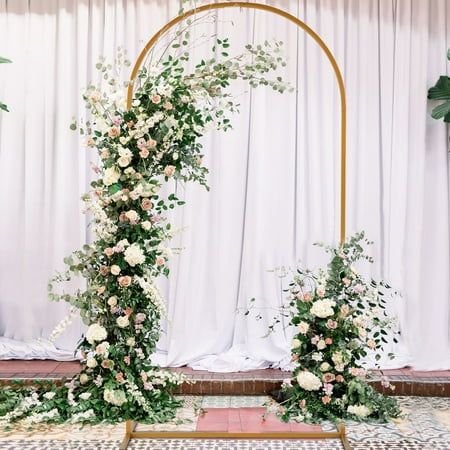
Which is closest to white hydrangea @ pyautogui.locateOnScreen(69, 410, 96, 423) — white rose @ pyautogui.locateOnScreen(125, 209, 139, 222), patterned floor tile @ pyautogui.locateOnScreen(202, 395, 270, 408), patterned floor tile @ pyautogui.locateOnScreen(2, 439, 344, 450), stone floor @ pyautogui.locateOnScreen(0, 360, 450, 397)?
patterned floor tile @ pyautogui.locateOnScreen(2, 439, 344, 450)

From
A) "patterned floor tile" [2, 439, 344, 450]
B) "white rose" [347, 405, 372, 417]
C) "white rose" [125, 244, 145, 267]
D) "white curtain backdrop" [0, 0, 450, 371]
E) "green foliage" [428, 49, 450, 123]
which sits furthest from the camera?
"white curtain backdrop" [0, 0, 450, 371]

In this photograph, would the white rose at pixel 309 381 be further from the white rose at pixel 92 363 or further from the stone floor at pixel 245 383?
the white rose at pixel 92 363

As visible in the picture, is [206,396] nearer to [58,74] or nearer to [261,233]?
[261,233]

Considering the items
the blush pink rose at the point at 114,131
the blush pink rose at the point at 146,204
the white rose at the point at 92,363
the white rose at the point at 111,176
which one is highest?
the blush pink rose at the point at 114,131

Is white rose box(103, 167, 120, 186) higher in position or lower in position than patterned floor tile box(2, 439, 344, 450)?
higher

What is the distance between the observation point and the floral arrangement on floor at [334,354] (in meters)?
3.80

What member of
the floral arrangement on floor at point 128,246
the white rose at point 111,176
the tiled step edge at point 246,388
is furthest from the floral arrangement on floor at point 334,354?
the white rose at point 111,176

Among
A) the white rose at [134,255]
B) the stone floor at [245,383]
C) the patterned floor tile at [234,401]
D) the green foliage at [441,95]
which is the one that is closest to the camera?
the white rose at [134,255]

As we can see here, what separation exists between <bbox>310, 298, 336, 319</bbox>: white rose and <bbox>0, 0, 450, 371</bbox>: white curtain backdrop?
887mm

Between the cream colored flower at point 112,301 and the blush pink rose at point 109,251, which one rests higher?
the blush pink rose at point 109,251

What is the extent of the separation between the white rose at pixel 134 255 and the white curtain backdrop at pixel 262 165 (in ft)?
3.59

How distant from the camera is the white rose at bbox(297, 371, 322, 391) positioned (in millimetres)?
3783

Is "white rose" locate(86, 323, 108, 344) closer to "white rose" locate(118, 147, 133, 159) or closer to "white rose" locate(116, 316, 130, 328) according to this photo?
"white rose" locate(116, 316, 130, 328)

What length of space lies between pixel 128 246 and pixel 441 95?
7.89 feet
